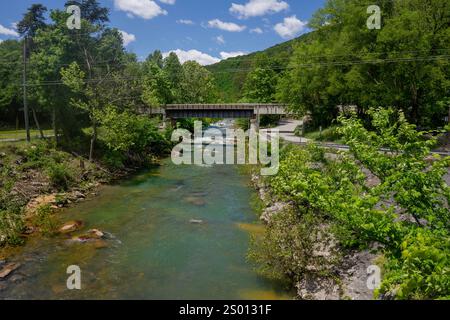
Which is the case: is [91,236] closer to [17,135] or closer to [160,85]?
[17,135]

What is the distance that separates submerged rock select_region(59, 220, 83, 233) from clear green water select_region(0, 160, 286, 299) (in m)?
0.50

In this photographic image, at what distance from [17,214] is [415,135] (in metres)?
21.7

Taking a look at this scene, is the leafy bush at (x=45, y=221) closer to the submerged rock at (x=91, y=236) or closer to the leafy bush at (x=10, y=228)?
the leafy bush at (x=10, y=228)

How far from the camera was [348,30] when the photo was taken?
37.6 meters

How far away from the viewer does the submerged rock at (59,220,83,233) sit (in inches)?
793

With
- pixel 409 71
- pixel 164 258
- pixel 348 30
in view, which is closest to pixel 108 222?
pixel 164 258

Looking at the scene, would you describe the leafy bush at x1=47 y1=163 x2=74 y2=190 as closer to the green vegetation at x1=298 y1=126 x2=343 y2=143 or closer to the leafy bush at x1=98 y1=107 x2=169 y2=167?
the leafy bush at x1=98 y1=107 x2=169 y2=167

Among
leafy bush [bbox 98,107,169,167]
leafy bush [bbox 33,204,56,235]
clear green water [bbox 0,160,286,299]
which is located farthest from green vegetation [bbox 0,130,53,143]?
leafy bush [bbox 33,204,56,235]

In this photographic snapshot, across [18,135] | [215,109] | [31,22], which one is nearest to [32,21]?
[31,22]

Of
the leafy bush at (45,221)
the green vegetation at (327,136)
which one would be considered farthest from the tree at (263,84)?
the leafy bush at (45,221)

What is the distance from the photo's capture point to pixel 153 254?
17.3 m

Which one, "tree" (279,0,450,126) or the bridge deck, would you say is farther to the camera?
the bridge deck

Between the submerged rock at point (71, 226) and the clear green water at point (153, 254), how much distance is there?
50 cm

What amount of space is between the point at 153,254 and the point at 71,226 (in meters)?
6.38
